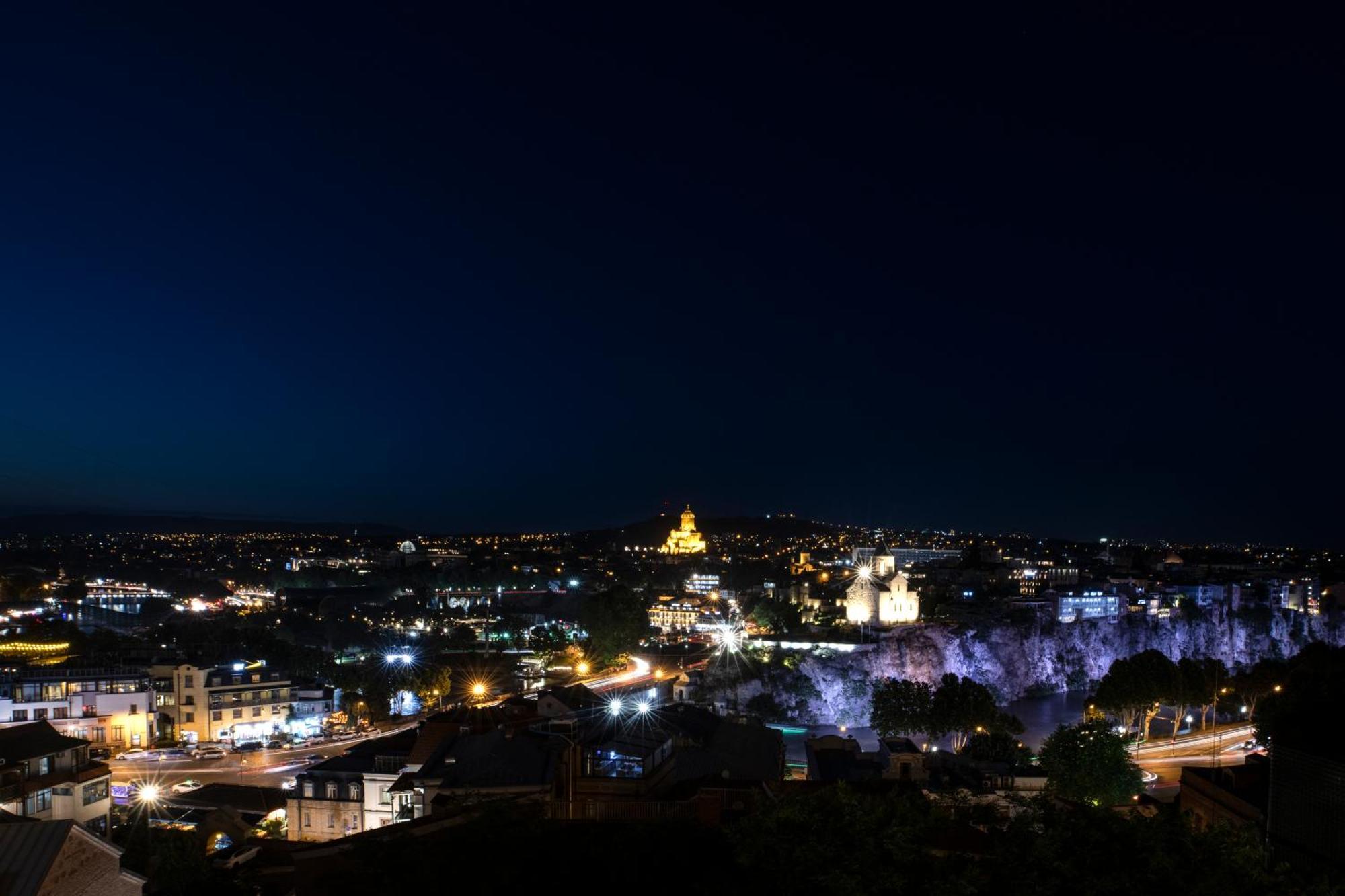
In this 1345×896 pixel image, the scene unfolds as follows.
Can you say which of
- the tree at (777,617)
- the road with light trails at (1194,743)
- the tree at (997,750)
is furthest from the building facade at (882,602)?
the tree at (997,750)

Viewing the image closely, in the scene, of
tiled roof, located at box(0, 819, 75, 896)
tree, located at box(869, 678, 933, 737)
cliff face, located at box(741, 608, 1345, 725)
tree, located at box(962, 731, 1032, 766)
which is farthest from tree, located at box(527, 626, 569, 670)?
tiled roof, located at box(0, 819, 75, 896)

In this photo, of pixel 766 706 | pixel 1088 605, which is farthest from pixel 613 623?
pixel 1088 605

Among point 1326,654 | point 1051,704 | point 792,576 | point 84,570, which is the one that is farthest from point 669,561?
point 1326,654

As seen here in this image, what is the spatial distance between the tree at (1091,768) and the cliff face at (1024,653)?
1579 centimetres

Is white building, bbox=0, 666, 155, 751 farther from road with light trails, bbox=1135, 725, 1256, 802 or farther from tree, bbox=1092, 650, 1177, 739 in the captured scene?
tree, bbox=1092, 650, 1177, 739

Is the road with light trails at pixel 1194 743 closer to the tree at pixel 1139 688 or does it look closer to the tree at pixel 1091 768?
the tree at pixel 1139 688

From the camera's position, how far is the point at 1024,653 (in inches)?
1606

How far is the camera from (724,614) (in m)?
62.1

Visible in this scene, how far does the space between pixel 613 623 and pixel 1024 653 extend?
17434mm

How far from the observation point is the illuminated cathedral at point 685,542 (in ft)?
368

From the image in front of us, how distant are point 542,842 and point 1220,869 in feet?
15.8

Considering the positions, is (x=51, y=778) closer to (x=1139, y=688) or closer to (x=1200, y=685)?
(x=1139, y=688)

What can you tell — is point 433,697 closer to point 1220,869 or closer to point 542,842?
point 542,842

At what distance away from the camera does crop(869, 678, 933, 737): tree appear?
82.0ft
